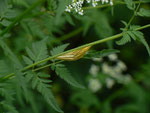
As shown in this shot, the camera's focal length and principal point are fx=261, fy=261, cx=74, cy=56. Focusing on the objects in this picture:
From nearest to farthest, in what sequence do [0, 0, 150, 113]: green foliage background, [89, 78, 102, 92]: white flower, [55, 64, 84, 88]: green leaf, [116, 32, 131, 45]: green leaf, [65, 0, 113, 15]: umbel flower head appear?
[116, 32, 131, 45]: green leaf < [55, 64, 84, 88]: green leaf < [65, 0, 113, 15]: umbel flower head < [0, 0, 150, 113]: green foliage background < [89, 78, 102, 92]: white flower

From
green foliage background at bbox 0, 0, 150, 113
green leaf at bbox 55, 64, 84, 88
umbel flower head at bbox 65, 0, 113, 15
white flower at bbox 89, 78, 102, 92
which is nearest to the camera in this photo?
green leaf at bbox 55, 64, 84, 88

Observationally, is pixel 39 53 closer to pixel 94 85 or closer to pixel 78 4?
pixel 78 4

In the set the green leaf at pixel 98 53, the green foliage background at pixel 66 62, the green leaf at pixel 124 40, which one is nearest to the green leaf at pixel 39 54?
the green foliage background at pixel 66 62

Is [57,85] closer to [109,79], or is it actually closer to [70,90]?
[70,90]

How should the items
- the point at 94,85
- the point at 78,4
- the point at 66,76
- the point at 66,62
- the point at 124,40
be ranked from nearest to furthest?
1. the point at 124,40
2. the point at 66,76
3. the point at 78,4
4. the point at 94,85
5. the point at 66,62

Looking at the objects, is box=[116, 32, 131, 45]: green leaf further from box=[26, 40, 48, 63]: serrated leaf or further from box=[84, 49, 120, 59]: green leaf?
box=[26, 40, 48, 63]: serrated leaf

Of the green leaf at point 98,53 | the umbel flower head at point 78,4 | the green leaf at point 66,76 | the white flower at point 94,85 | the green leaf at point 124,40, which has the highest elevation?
the umbel flower head at point 78,4

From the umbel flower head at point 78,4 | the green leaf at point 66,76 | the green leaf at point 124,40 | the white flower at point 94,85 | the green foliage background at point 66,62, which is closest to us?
the green leaf at point 124,40

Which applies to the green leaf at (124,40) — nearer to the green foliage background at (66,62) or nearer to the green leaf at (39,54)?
the green foliage background at (66,62)

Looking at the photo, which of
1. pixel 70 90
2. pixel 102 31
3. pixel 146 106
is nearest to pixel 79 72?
pixel 70 90

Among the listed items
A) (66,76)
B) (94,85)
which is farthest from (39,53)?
(94,85)

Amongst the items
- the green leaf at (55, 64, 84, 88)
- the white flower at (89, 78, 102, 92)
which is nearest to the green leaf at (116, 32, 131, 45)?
the green leaf at (55, 64, 84, 88)
